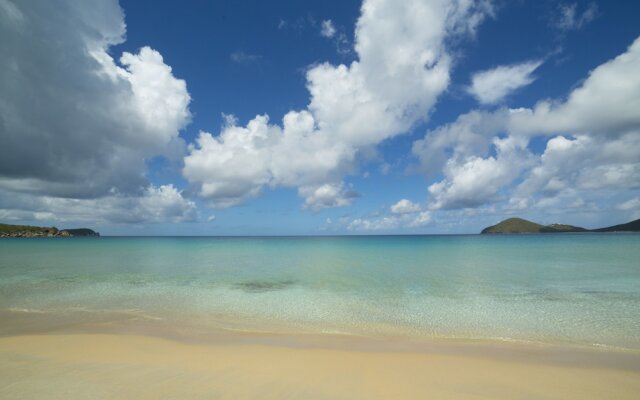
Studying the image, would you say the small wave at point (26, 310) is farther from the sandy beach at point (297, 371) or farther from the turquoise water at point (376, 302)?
the sandy beach at point (297, 371)

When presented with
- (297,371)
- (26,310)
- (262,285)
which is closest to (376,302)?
(262,285)

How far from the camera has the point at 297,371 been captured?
696cm

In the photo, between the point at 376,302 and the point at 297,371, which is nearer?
the point at 297,371

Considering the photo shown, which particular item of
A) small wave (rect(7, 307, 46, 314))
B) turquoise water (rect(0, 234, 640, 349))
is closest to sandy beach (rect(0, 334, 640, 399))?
turquoise water (rect(0, 234, 640, 349))

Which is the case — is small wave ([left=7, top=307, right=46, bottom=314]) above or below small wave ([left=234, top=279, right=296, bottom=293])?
below

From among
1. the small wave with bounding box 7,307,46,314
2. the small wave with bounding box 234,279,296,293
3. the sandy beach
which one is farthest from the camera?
the small wave with bounding box 234,279,296,293

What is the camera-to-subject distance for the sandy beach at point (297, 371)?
5.95 meters

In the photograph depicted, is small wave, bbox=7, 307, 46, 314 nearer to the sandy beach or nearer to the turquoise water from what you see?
the turquoise water

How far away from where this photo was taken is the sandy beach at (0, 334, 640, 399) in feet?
19.5

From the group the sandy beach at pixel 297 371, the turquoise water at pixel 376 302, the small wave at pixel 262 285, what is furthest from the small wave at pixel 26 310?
the small wave at pixel 262 285

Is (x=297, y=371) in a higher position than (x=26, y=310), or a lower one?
higher

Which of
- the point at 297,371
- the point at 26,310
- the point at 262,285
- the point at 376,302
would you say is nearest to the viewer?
the point at 297,371

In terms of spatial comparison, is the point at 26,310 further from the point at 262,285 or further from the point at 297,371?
the point at 297,371

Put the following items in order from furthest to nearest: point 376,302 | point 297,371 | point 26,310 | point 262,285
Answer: point 262,285 → point 376,302 → point 26,310 → point 297,371
